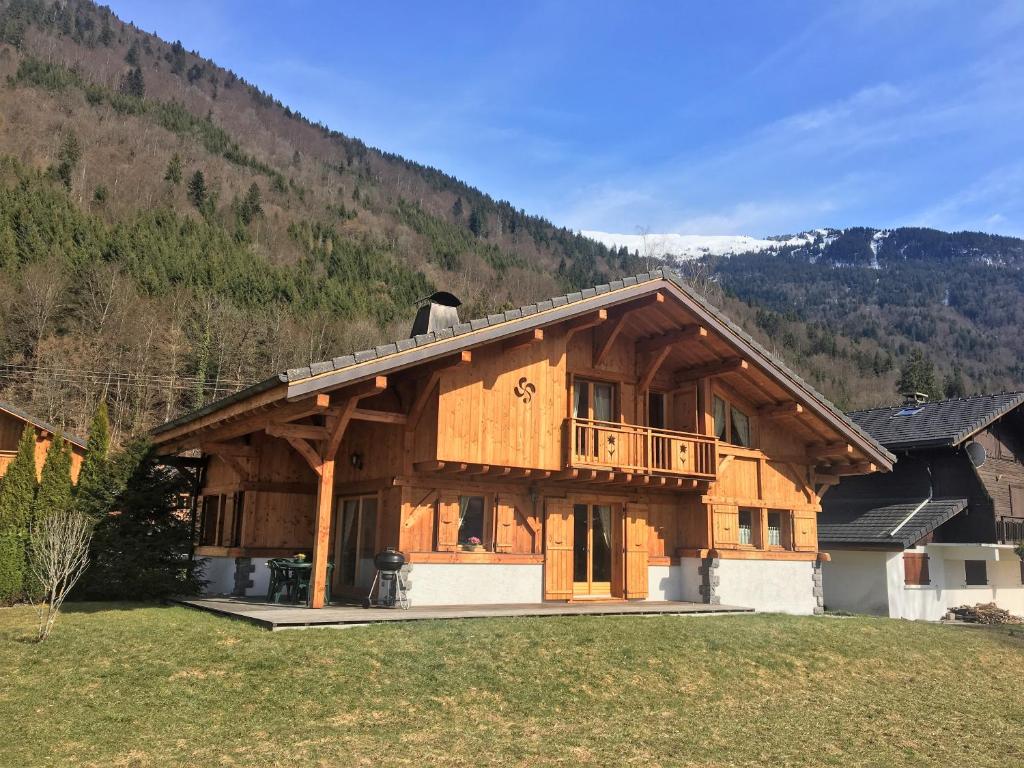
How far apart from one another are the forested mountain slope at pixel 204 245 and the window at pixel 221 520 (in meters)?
21.9

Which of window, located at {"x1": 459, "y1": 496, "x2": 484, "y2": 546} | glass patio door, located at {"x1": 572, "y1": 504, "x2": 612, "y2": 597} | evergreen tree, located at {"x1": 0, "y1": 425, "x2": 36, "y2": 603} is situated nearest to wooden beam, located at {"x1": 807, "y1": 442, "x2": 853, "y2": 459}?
glass patio door, located at {"x1": 572, "y1": 504, "x2": 612, "y2": 597}

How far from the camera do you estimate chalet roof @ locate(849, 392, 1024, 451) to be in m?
25.5

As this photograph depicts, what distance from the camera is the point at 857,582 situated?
959 inches

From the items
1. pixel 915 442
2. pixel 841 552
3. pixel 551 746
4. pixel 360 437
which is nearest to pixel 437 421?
pixel 360 437

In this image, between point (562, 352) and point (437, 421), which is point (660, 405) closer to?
point (562, 352)

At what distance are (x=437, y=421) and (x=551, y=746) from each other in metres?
7.29

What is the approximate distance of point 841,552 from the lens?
25.0 m

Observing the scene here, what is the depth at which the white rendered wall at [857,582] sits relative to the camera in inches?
933

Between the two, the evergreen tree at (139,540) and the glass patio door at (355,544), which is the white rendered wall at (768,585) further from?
the evergreen tree at (139,540)

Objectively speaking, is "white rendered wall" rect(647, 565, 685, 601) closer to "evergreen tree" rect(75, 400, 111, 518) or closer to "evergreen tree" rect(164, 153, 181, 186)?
"evergreen tree" rect(75, 400, 111, 518)

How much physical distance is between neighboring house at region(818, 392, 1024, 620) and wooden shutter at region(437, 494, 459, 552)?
14.0m

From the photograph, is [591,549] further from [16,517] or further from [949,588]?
[949,588]

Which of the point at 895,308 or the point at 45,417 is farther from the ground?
the point at 895,308

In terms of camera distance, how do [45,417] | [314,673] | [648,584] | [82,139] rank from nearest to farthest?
[314,673]
[648,584]
[45,417]
[82,139]
